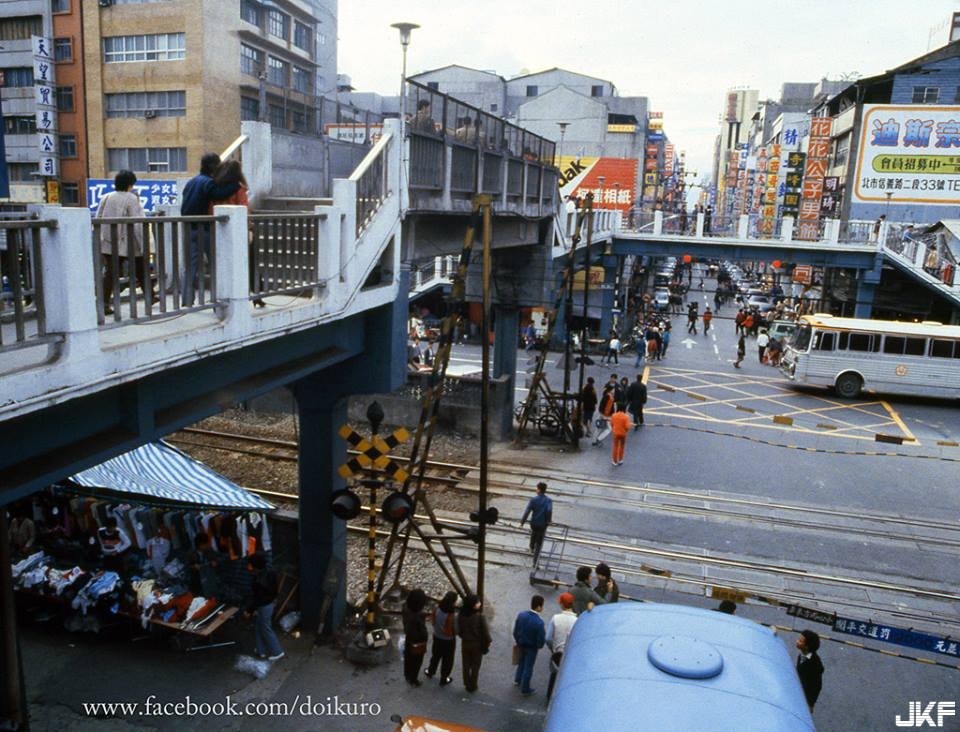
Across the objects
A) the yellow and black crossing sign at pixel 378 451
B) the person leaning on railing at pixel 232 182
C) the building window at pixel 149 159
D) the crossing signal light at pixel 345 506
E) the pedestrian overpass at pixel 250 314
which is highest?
the building window at pixel 149 159

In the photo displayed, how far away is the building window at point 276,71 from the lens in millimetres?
39906

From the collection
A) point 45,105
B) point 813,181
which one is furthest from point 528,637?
point 813,181

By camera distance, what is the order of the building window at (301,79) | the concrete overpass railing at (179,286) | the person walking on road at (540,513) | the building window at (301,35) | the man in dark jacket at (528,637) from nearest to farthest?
the concrete overpass railing at (179,286)
the man in dark jacket at (528,637)
the person walking on road at (540,513)
the building window at (301,35)
the building window at (301,79)

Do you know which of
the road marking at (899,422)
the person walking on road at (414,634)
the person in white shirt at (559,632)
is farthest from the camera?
the road marking at (899,422)

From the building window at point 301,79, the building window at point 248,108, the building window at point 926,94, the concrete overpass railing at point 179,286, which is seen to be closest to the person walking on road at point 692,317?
the building window at point 926,94

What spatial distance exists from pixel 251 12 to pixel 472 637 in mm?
38443

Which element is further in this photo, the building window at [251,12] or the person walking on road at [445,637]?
the building window at [251,12]

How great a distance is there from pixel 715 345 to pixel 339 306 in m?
31.4

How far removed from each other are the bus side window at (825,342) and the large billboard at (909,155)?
1553 cm

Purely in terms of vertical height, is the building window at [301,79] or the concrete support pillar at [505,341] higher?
the building window at [301,79]

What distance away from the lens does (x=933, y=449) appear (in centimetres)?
1934

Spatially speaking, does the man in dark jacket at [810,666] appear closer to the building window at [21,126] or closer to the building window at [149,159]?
the building window at [149,159]

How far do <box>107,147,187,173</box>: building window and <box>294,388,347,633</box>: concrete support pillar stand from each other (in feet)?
98.0

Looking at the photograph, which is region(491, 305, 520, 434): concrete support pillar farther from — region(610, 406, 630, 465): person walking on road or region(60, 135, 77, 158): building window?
region(60, 135, 77, 158): building window
